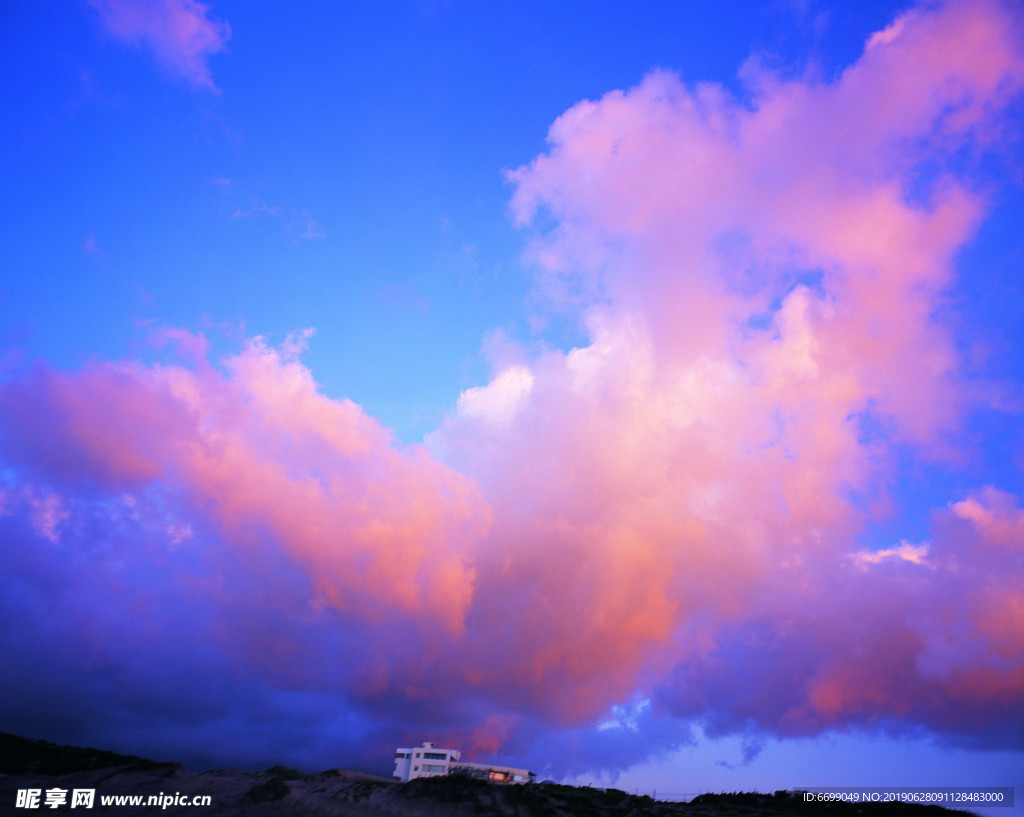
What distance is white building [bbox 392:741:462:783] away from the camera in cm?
14612

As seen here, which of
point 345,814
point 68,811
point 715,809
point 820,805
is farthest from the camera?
point 820,805

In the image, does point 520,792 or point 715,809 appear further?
point 715,809

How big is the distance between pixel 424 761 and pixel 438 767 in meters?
3.97

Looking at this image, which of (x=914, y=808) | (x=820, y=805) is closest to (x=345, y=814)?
(x=820, y=805)

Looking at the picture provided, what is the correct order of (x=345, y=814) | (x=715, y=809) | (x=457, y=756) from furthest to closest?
(x=457, y=756)
(x=715, y=809)
(x=345, y=814)

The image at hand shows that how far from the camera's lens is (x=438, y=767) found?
147 m

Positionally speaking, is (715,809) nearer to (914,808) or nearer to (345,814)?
(914,808)

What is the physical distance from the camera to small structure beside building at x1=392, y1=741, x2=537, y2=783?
14162cm

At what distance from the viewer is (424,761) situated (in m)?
149

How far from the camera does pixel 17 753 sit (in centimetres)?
9719

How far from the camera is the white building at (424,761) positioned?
5753 inches

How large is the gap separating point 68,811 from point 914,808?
111m

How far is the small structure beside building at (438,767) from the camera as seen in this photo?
141625 mm

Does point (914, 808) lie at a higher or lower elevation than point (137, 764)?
lower
